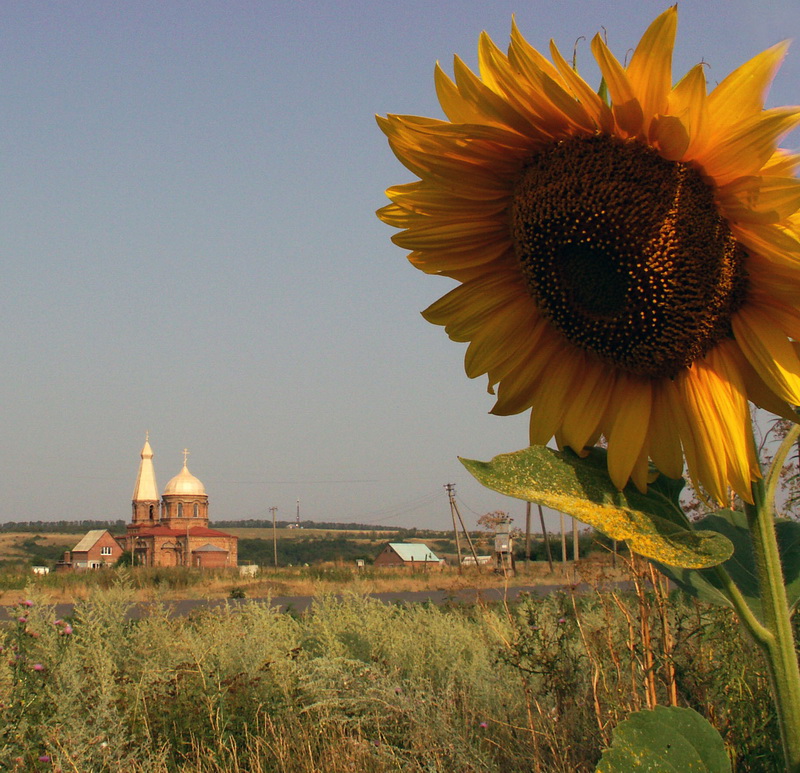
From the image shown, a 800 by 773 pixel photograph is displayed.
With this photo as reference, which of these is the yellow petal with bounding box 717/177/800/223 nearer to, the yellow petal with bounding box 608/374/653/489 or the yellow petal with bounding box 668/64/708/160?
the yellow petal with bounding box 668/64/708/160

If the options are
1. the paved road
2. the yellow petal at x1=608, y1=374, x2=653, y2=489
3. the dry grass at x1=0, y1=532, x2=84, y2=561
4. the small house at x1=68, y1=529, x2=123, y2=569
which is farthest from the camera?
the dry grass at x1=0, y1=532, x2=84, y2=561

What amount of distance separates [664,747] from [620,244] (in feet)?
1.48

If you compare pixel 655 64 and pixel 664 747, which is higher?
pixel 655 64

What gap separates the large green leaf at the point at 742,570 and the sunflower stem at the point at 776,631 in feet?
0.21

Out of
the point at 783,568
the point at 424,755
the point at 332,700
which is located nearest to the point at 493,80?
the point at 783,568

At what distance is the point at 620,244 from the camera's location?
0.79 meters

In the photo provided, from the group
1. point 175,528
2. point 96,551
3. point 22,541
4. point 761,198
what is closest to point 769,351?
point 761,198

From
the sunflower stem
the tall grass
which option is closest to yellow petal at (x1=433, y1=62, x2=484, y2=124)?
the sunflower stem

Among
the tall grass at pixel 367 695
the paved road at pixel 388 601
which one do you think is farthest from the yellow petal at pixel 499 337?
the paved road at pixel 388 601

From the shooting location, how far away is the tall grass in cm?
365

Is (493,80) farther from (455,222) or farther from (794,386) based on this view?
(794,386)

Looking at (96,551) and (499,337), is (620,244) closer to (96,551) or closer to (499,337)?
A: (499,337)

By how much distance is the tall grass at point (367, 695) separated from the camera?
3.65 m

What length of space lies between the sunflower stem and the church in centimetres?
6618
